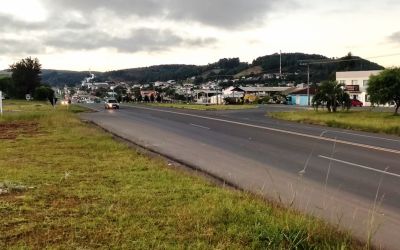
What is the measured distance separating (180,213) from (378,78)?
133 feet

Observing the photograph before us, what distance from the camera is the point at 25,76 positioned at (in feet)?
426

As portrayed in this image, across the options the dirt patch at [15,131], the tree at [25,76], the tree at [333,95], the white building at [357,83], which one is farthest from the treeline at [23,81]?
the dirt patch at [15,131]

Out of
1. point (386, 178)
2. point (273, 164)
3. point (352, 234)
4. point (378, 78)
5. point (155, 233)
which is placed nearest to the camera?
point (155, 233)

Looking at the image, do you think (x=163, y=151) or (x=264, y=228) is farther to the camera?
(x=163, y=151)

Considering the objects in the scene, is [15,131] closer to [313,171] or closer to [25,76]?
[313,171]

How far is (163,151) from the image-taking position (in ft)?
57.2

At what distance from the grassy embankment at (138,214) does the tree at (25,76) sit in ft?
409

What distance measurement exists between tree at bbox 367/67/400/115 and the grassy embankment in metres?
35.3

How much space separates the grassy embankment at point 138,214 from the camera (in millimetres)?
6066

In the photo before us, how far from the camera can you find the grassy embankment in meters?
6.07

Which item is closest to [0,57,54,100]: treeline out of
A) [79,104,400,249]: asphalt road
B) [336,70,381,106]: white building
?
[336,70,381,106]: white building

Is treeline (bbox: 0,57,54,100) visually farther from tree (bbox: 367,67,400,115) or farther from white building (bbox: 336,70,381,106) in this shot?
tree (bbox: 367,67,400,115)

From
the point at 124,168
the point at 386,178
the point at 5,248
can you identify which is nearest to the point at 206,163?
the point at 124,168

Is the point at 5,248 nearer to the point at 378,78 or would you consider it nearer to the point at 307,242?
the point at 307,242
